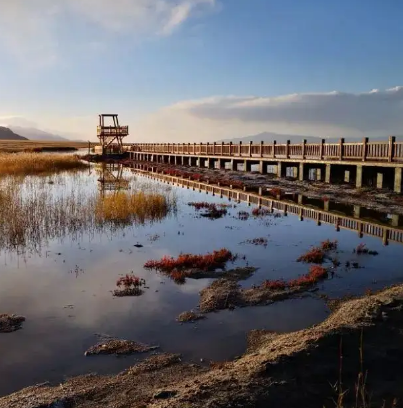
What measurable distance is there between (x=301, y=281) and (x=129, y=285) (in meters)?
4.05

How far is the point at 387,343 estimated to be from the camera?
6348 millimetres

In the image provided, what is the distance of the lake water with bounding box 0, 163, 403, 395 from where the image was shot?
6.75 meters

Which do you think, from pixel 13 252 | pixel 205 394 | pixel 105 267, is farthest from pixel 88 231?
pixel 205 394

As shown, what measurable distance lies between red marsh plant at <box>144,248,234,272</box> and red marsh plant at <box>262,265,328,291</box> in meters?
1.90

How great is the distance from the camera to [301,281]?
394 inches

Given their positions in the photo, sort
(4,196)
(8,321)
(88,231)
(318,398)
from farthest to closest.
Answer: (4,196)
(88,231)
(8,321)
(318,398)

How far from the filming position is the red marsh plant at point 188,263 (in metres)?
11.2

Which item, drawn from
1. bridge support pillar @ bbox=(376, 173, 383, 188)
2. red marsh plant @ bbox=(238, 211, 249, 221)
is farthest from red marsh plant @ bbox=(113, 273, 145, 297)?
bridge support pillar @ bbox=(376, 173, 383, 188)

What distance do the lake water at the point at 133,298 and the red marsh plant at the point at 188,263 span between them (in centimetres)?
44

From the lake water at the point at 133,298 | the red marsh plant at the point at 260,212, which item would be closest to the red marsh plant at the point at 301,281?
the lake water at the point at 133,298

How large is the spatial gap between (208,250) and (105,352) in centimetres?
675

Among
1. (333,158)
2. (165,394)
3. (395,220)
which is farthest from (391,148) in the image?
(165,394)

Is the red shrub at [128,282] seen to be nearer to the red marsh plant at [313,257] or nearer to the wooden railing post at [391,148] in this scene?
the red marsh plant at [313,257]

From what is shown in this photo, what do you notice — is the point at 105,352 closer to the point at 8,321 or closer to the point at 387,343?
the point at 8,321
